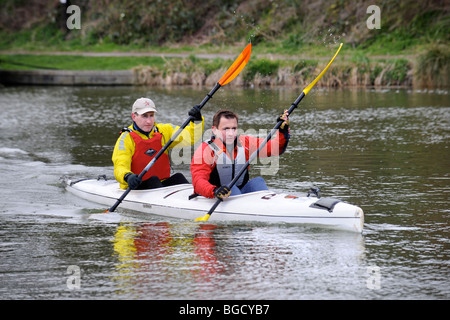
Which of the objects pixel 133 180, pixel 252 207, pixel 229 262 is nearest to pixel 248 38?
pixel 133 180

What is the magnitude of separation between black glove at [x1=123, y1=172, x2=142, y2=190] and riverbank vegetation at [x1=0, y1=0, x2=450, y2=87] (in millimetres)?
8252

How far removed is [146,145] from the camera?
→ 28.0ft

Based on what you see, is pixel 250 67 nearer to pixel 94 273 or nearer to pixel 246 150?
pixel 246 150

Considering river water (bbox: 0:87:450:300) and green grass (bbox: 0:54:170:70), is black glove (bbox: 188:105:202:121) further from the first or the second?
green grass (bbox: 0:54:170:70)

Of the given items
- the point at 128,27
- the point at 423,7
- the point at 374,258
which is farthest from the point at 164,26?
the point at 374,258

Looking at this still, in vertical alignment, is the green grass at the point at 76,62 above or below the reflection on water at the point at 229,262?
above

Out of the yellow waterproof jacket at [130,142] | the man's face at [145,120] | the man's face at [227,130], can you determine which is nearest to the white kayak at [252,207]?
the yellow waterproof jacket at [130,142]

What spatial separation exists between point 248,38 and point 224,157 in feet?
35.7

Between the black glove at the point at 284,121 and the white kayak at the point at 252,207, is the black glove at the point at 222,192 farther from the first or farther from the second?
the black glove at the point at 284,121

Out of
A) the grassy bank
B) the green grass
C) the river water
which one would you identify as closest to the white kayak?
the river water

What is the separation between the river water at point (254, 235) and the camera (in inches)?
219

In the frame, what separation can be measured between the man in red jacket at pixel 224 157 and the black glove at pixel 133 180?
63 cm
